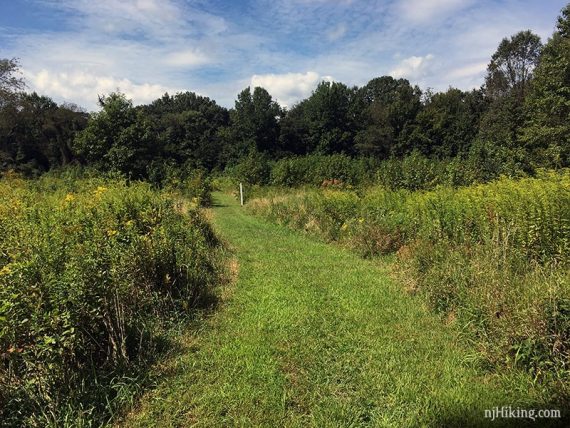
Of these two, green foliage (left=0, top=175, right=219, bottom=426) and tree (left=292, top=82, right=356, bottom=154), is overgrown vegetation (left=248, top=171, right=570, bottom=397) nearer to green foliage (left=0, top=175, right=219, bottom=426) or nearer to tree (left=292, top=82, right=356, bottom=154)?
green foliage (left=0, top=175, right=219, bottom=426)

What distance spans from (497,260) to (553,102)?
87.1ft

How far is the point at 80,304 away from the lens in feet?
10.3

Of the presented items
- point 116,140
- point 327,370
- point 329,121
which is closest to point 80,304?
point 327,370

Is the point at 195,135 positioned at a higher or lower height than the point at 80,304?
higher

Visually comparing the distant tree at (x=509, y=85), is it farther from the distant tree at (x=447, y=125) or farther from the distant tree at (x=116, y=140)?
the distant tree at (x=116, y=140)

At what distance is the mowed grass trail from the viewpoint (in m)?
2.95

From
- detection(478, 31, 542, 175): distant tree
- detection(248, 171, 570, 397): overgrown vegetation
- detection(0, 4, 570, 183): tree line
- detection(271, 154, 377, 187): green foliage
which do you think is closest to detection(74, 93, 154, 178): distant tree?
detection(0, 4, 570, 183): tree line

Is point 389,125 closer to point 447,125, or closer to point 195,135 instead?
point 447,125

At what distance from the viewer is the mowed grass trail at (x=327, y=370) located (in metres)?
2.95

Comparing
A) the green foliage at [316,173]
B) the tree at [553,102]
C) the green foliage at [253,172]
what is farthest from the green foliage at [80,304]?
the tree at [553,102]

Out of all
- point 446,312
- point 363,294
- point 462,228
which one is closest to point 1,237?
point 363,294

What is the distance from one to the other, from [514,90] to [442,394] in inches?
1638

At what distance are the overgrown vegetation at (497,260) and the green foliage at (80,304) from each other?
3170 mm

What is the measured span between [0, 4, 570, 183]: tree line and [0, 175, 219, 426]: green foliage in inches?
458
